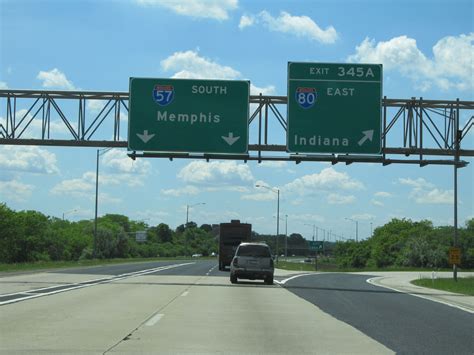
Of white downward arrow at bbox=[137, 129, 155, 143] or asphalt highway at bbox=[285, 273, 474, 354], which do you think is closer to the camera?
asphalt highway at bbox=[285, 273, 474, 354]

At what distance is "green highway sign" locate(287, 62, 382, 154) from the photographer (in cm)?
2845

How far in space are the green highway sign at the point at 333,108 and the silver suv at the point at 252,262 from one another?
5353 millimetres

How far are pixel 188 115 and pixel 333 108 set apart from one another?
19.8ft

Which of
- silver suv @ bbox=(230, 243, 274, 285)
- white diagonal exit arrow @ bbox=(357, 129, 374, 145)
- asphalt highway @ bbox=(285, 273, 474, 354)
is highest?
white diagonal exit arrow @ bbox=(357, 129, 374, 145)

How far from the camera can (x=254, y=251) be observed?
3111 cm

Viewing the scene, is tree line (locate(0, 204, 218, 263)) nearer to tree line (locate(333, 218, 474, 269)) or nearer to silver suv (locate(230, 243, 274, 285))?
tree line (locate(333, 218, 474, 269))

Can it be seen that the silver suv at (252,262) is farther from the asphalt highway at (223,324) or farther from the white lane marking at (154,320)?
the white lane marking at (154,320)

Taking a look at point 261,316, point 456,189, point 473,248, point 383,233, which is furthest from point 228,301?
point 383,233

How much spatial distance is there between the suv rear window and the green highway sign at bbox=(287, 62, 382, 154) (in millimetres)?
5319

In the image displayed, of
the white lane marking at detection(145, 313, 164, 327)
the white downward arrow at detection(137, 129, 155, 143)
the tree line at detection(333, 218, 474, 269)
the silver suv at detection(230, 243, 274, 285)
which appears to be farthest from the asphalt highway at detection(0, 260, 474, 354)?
the tree line at detection(333, 218, 474, 269)

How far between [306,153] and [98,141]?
28.8ft

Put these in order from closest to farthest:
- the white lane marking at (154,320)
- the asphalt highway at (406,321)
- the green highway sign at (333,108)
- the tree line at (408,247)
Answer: the asphalt highway at (406,321)
the white lane marking at (154,320)
the green highway sign at (333,108)
the tree line at (408,247)

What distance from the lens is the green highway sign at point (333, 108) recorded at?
28453 mm

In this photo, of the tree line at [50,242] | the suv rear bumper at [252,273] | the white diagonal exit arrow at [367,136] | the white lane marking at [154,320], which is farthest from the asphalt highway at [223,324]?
the tree line at [50,242]
